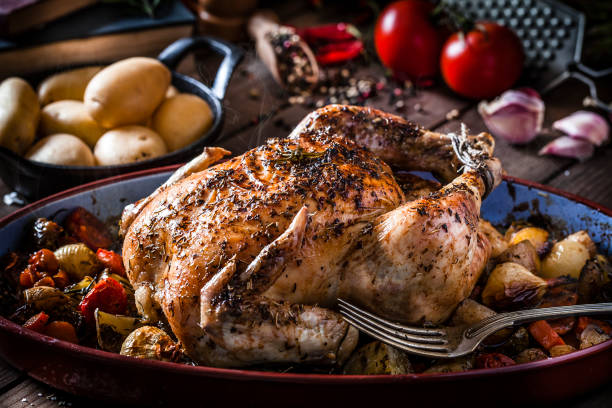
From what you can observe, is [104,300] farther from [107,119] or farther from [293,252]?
[107,119]

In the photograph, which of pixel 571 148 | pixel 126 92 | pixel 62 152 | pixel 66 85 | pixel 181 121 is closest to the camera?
pixel 62 152

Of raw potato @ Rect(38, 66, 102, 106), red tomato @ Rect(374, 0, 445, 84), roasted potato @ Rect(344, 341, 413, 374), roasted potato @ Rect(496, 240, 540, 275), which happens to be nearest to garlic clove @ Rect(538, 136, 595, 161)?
red tomato @ Rect(374, 0, 445, 84)

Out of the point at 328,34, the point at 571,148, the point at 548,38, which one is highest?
the point at 548,38

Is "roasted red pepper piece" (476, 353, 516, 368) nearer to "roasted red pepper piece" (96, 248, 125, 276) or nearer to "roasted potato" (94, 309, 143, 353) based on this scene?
"roasted potato" (94, 309, 143, 353)

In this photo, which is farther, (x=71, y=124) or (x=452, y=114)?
(x=452, y=114)

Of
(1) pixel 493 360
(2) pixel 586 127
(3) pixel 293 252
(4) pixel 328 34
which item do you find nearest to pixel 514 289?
(1) pixel 493 360

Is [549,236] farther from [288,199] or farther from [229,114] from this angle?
[229,114]

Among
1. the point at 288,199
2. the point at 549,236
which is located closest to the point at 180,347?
the point at 288,199
